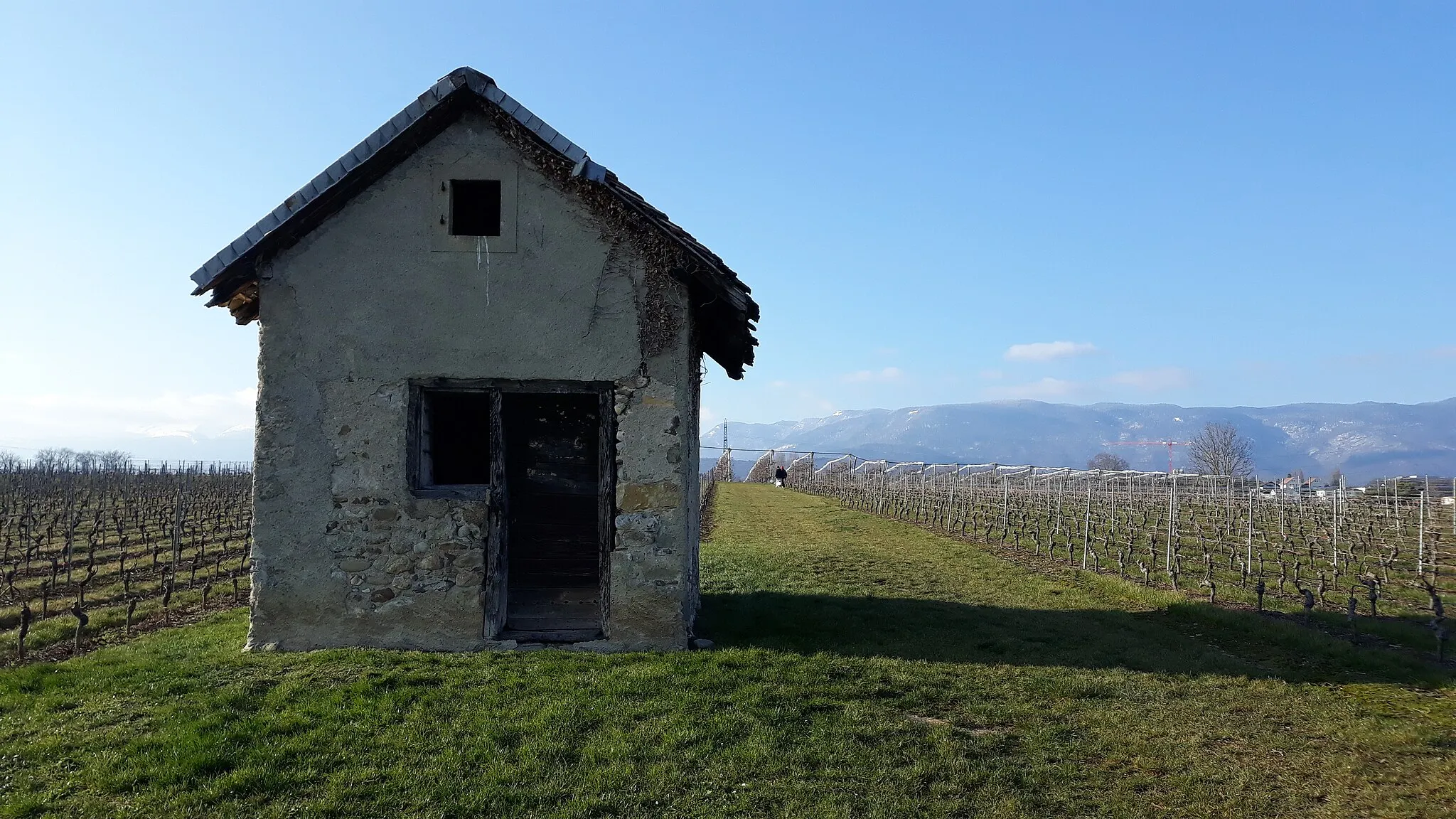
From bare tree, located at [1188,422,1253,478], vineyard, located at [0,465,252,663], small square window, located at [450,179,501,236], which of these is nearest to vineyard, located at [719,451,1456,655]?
small square window, located at [450,179,501,236]

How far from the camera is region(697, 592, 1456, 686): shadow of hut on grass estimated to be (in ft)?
27.8

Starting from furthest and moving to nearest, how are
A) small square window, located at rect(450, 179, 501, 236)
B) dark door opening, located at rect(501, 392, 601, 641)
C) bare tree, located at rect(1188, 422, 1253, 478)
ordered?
bare tree, located at rect(1188, 422, 1253, 478) < dark door opening, located at rect(501, 392, 601, 641) < small square window, located at rect(450, 179, 501, 236)

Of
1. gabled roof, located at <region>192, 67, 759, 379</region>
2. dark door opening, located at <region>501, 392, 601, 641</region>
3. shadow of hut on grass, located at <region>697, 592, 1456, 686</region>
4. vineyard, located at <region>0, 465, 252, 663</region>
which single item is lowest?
vineyard, located at <region>0, 465, 252, 663</region>

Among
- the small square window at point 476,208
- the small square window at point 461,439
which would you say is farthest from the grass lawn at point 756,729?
the small square window at point 476,208

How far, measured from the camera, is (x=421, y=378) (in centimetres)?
845

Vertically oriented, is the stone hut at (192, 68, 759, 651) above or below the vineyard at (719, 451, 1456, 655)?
above

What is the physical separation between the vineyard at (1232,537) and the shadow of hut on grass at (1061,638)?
1.28 meters

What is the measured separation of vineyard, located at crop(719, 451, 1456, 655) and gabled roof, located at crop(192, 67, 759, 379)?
9.07m

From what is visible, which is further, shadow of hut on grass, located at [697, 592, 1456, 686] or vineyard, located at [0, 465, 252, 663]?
vineyard, located at [0, 465, 252, 663]

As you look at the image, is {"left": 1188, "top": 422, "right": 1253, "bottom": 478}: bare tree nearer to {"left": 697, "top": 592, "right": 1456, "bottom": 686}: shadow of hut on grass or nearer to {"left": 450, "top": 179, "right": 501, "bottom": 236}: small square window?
{"left": 697, "top": 592, "right": 1456, "bottom": 686}: shadow of hut on grass

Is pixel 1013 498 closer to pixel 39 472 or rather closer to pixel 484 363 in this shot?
pixel 484 363

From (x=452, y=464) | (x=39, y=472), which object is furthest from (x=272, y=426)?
(x=39, y=472)

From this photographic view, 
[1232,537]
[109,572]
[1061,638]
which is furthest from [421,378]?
[1232,537]

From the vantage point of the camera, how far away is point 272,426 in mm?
8289
